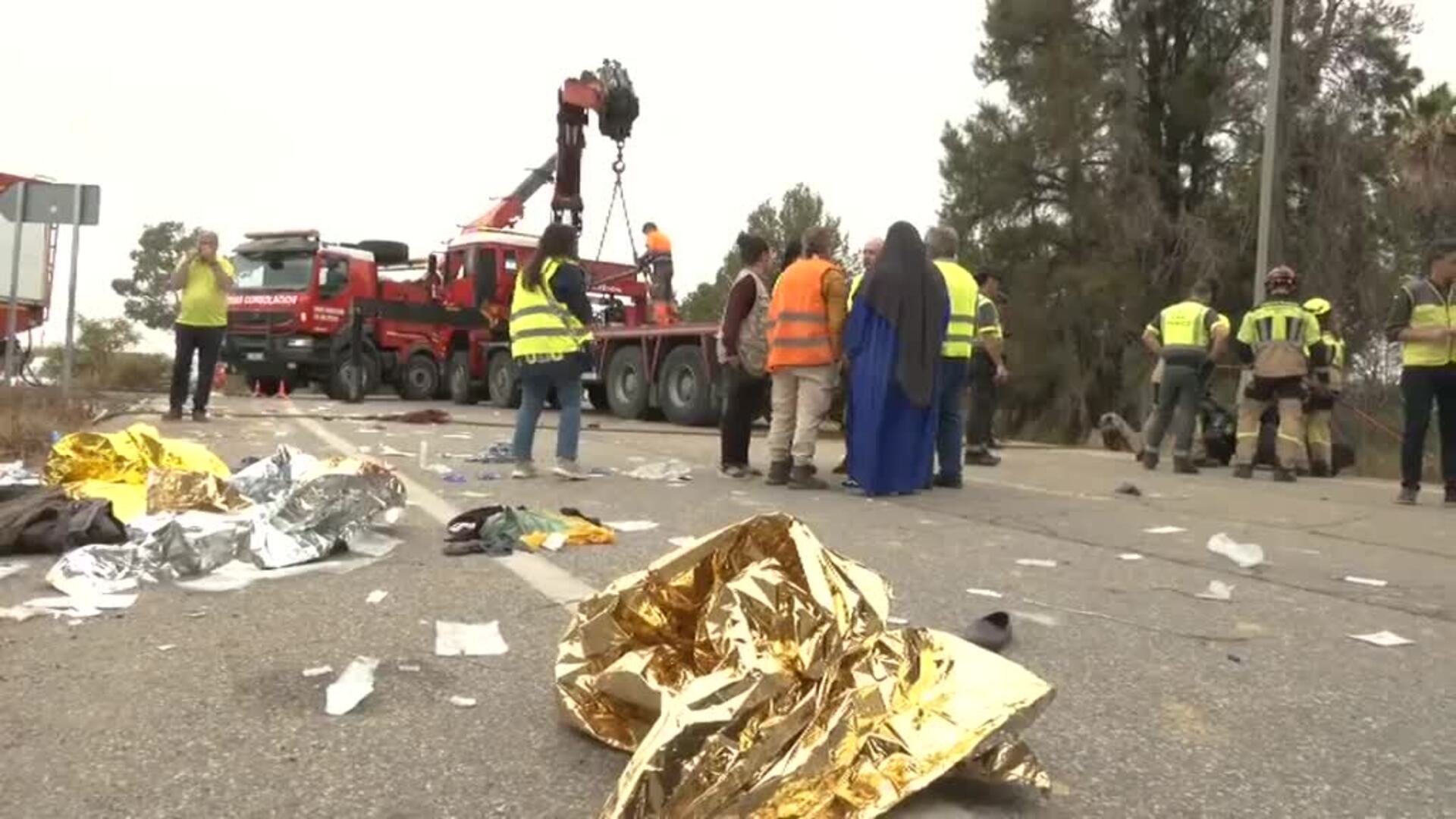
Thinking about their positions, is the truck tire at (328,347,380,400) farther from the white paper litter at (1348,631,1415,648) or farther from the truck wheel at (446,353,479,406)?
the white paper litter at (1348,631,1415,648)

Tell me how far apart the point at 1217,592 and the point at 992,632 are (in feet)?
4.79

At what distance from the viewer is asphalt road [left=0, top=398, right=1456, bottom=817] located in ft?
8.00

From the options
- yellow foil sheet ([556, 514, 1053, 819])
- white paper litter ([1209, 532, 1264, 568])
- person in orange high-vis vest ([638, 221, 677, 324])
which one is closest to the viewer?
yellow foil sheet ([556, 514, 1053, 819])

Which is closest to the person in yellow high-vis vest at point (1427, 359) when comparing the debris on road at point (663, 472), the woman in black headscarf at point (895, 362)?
the woman in black headscarf at point (895, 362)

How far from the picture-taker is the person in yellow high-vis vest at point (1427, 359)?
7770mm

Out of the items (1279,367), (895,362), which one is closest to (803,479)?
(895,362)

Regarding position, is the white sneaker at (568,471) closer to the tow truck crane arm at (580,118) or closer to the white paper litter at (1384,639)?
the white paper litter at (1384,639)

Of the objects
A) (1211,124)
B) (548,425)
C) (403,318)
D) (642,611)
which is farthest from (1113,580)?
(1211,124)

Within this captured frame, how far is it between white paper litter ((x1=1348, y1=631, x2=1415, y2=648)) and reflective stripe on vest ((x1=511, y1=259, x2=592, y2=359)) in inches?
200

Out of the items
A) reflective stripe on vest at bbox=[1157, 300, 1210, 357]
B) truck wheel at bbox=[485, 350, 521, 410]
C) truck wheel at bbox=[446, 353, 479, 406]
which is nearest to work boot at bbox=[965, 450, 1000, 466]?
reflective stripe on vest at bbox=[1157, 300, 1210, 357]

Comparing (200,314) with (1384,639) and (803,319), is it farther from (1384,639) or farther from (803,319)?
(1384,639)

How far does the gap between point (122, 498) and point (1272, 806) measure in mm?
5025

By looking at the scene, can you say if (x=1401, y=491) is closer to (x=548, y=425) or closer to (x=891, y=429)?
(x=891, y=429)

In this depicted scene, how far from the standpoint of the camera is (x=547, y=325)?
25.7 feet
